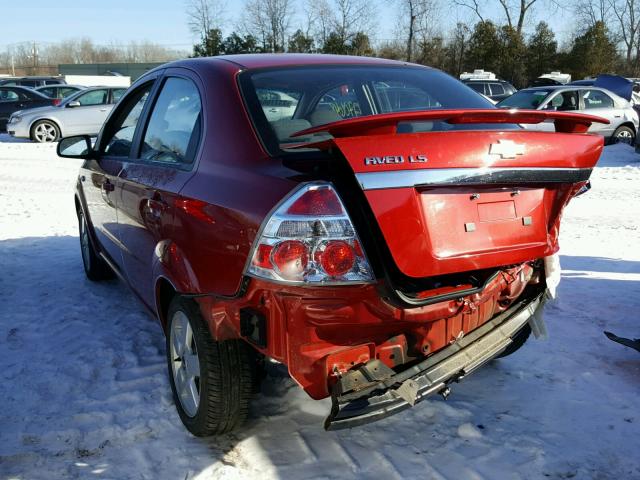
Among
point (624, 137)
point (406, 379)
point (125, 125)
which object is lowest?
point (406, 379)

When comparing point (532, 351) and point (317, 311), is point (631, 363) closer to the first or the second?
point (532, 351)

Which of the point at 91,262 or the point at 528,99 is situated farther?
the point at 528,99

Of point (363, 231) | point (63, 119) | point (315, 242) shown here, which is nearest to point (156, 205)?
point (315, 242)

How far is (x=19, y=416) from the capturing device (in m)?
3.04

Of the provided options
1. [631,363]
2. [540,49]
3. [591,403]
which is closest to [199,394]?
[591,403]

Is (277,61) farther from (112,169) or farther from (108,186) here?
(108,186)

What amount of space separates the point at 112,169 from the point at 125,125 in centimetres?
38

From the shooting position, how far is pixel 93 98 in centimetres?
1623

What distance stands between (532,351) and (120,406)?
2478 mm

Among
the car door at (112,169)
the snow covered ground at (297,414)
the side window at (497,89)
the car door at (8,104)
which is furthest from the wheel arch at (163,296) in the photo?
the car door at (8,104)

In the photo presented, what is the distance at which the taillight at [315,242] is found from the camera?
81.2 inches

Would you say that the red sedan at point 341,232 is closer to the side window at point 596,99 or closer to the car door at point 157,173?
the car door at point 157,173

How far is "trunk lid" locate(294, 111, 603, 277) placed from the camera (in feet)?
6.70

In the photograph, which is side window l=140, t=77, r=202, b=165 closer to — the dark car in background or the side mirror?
the side mirror
